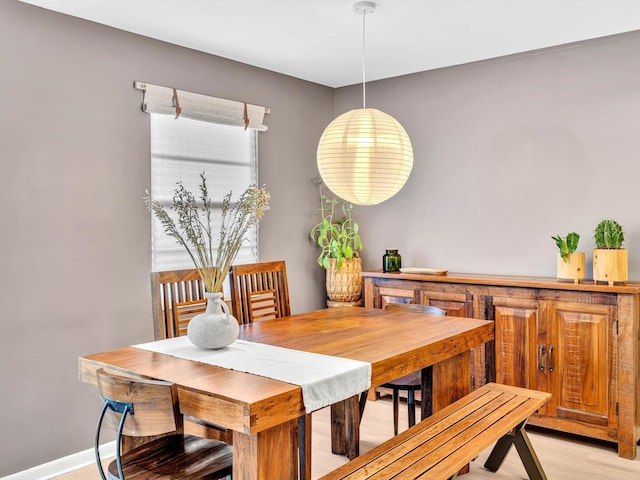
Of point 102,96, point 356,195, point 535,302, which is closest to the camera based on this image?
point 356,195

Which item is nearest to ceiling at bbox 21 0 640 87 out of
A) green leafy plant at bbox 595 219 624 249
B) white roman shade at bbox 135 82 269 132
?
white roman shade at bbox 135 82 269 132

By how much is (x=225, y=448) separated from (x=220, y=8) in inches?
88.2

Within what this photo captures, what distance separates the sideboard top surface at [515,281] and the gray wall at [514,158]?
19cm

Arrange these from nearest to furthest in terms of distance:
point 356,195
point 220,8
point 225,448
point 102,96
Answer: point 225,448
point 356,195
point 220,8
point 102,96

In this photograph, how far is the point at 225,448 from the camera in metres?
2.12

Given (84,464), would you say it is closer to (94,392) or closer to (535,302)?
(94,392)

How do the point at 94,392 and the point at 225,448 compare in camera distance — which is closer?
the point at 225,448

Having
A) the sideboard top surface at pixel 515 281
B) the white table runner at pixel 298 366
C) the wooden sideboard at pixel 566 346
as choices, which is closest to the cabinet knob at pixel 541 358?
the wooden sideboard at pixel 566 346

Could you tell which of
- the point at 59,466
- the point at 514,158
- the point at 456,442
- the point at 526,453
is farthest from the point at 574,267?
the point at 59,466

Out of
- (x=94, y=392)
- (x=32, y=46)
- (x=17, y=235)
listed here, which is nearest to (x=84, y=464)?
(x=94, y=392)

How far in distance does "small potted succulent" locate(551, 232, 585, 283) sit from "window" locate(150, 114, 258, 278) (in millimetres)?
1968

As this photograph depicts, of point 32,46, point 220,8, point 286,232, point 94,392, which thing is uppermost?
point 220,8

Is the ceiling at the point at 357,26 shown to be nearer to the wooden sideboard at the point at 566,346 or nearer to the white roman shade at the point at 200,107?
the white roman shade at the point at 200,107

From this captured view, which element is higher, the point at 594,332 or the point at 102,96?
the point at 102,96
